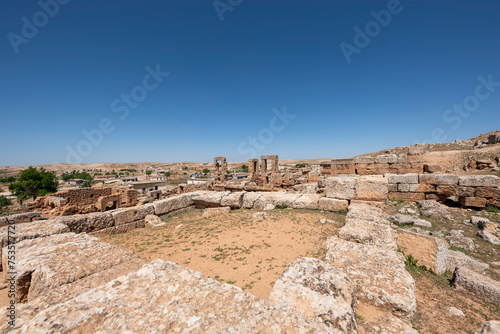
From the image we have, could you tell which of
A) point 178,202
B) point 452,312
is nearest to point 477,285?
point 452,312

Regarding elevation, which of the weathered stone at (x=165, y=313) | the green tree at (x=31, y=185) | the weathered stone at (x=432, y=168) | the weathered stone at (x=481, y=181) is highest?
the weathered stone at (x=432, y=168)

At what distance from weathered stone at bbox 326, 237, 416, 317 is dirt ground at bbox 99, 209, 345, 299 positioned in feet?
2.77

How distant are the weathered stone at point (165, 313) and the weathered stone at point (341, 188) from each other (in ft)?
17.8

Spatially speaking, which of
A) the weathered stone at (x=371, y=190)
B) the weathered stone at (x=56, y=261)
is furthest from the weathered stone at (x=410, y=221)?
the weathered stone at (x=56, y=261)

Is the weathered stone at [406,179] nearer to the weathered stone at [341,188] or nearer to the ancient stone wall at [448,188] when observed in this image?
the ancient stone wall at [448,188]

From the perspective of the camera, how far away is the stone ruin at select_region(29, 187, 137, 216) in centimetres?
892

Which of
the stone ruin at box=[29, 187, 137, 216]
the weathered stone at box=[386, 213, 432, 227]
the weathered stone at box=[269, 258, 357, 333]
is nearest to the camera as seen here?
the weathered stone at box=[269, 258, 357, 333]

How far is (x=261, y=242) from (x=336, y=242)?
170 centimetres

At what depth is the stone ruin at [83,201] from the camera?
8922mm

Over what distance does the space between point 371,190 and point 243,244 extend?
4150 millimetres

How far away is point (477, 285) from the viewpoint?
288 cm

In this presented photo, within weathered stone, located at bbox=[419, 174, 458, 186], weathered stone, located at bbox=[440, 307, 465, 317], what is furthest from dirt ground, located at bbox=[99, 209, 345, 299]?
weathered stone, located at bbox=[419, 174, 458, 186]

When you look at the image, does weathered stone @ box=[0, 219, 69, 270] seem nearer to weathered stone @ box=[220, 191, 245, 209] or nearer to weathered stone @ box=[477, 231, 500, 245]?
weathered stone @ box=[220, 191, 245, 209]

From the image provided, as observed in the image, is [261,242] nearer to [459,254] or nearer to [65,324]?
[65,324]
